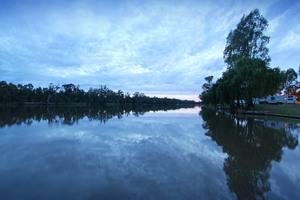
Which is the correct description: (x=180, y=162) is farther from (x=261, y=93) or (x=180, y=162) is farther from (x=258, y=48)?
(x=258, y=48)

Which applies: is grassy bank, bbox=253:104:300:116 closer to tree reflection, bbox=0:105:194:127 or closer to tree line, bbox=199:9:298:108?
tree line, bbox=199:9:298:108

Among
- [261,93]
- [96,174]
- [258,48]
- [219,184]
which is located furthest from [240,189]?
[258,48]

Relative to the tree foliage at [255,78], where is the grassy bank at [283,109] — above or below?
below

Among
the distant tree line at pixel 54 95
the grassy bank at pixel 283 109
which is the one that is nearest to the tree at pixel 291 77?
the grassy bank at pixel 283 109

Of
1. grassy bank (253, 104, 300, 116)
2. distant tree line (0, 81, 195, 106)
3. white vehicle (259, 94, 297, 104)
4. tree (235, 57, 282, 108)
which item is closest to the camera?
grassy bank (253, 104, 300, 116)

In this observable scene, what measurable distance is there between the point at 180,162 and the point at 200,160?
2.36 ft

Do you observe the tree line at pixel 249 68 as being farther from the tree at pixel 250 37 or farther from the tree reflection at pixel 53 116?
the tree reflection at pixel 53 116

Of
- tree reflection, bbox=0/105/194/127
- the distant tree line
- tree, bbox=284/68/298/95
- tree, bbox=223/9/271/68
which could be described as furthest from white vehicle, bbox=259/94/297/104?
the distant tree line

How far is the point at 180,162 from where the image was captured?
187 inches

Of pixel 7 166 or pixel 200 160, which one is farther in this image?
pixel 200 160

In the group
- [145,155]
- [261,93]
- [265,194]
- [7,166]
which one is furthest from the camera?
[261,93]

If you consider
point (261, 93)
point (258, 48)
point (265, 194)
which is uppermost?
point (258, 48)

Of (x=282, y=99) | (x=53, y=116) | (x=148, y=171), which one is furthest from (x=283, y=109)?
(x=53, y=116)

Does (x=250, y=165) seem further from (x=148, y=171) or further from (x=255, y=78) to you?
(x=255, y=78)
